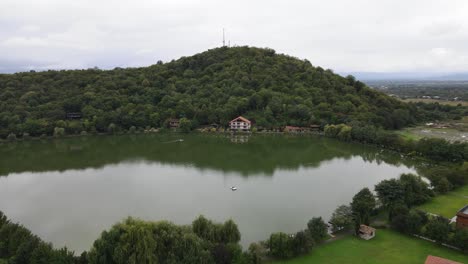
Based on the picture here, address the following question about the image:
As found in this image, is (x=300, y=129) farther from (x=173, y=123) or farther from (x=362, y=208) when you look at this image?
(x=362, y=208)

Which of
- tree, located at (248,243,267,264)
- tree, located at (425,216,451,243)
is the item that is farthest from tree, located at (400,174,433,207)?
tree, located at (248,243,267,264)

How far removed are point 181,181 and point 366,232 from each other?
11.0 m

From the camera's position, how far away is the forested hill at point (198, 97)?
3669 cm

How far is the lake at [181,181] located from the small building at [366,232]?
7.18 ft

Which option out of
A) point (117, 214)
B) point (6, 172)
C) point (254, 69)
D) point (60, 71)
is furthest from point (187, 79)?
point (117, 214)

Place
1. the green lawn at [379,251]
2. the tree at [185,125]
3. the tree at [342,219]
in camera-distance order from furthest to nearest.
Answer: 1. the tree at [185,125]
2. the tree at [342,219]
3. the green lawn at [379,251]

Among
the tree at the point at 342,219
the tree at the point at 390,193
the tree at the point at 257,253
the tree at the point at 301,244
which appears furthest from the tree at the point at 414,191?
the tree at the point at 257,253

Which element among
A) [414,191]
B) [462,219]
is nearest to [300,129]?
[414,191]

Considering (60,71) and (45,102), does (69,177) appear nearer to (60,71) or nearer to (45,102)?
(45,102)

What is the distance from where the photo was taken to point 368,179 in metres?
20.3

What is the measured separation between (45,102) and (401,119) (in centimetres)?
4031

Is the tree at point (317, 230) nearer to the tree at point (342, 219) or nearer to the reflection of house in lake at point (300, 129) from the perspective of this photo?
the tree at point (342, 219)

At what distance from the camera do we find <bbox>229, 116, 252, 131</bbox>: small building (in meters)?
37.2

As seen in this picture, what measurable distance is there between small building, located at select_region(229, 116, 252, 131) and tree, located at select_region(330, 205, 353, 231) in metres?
24.1
